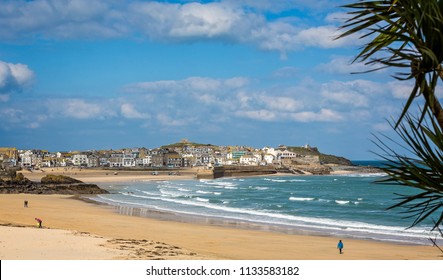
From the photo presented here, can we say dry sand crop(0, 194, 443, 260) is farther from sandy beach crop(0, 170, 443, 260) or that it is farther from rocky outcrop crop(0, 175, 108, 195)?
rocky outcrop crop(0, 175, 108, 195)

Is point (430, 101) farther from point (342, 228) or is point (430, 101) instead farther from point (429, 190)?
point (342, 228)

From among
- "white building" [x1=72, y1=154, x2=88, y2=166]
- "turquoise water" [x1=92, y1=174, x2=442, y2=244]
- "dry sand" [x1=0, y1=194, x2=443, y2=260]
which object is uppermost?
"white building" [x1=72, y1=154, x2=88, y2=166]

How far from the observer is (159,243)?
18.8m

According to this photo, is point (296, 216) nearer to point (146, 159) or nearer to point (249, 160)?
point (249, 160)

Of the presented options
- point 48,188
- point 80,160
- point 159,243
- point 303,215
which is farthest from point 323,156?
point 159,243

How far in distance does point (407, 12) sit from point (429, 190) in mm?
989

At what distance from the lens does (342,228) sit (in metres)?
27.3

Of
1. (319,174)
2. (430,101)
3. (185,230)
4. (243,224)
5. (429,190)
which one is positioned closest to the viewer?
(430,101)

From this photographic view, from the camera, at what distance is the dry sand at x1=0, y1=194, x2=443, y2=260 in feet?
49.5

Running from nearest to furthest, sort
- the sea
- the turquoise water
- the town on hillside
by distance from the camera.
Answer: the sea
the turquoise water
the town on hillside

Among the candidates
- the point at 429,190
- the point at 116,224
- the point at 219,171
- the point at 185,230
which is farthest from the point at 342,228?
the point at 219,171

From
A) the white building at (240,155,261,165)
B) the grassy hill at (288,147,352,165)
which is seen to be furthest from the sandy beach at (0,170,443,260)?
the grassy hill at (288,147,352,165)

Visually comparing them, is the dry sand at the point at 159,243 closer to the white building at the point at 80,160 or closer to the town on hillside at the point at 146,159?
the town on hillside at the point at 146,159

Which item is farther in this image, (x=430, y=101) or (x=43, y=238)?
(x=43, y=238)
